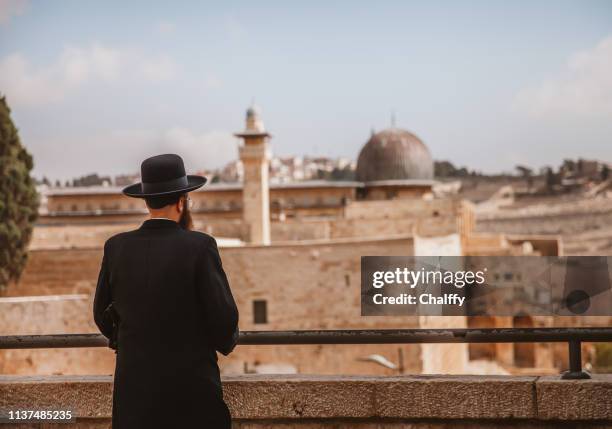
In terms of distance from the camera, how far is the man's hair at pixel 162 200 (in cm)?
319

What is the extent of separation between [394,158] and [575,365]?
1527 inches

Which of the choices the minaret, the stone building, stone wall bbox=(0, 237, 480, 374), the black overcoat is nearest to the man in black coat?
the black overcoat

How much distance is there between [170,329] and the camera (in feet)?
10.1

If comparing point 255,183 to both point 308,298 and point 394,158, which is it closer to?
point 308,298

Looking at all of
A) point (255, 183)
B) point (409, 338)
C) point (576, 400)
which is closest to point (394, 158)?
point (255, 183)

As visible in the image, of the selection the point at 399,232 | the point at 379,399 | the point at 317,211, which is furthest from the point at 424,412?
the point at 317,211

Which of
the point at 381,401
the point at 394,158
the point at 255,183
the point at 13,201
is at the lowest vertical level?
the point at 381,401

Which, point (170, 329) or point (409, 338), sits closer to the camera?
point (170, 329)

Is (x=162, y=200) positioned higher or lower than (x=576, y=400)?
higher

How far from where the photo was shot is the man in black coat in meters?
3.05

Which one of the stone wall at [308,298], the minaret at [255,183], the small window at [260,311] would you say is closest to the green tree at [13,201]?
the stone wall at [308,298]

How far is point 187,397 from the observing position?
10.0 feet

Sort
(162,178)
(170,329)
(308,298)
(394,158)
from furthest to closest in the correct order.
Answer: (394,158)
(308,298)
(162,178)
(170,329)

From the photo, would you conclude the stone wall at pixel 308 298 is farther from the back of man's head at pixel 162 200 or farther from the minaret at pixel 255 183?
the back of man's head at pixel 162 200
